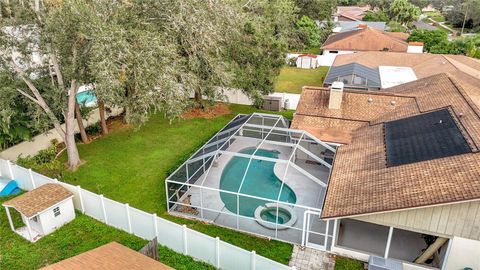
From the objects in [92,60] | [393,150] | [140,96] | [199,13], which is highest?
[199,13]

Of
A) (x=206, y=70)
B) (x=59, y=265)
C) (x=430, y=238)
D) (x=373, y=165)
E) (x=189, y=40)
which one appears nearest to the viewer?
(x=59, y=265)

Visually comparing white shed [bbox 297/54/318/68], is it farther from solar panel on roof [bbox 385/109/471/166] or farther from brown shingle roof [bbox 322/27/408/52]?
solar panel on roof [bbox 385/109/471/166]

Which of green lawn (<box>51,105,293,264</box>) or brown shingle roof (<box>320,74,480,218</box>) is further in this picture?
green lawn (<box>51,105,293,264</box>)

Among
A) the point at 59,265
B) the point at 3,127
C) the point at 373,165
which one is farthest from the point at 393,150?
the point at 3,127

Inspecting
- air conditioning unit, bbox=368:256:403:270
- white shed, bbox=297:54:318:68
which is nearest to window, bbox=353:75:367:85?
white shed, bbox=297:54:318:68

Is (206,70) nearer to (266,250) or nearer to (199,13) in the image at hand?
(199,13)
